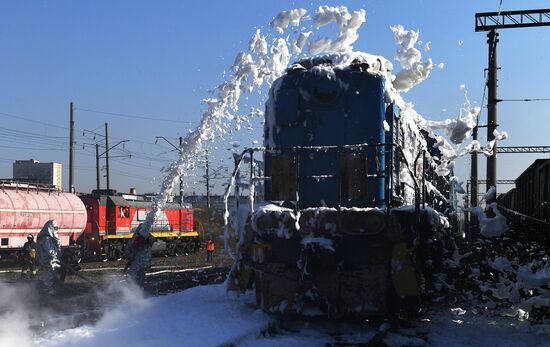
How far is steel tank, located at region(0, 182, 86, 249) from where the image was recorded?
20.5 meters

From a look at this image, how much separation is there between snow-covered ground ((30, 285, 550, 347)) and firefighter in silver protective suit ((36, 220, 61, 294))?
4.87m

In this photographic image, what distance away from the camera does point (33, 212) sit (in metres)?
21.6

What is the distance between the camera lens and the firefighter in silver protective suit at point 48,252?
12.3 meters

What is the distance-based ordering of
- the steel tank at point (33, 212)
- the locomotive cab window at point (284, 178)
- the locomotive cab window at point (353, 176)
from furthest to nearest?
1. the steel tank at point (33, 212)
2. the locomotive cab window at point (284, 178)
3. the locomotive cab window at point (353, 176)

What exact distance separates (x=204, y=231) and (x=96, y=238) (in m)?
12.6

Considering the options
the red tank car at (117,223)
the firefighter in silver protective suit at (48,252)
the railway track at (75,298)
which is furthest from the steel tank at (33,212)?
the firefighter in silver protective suit at (48,252)

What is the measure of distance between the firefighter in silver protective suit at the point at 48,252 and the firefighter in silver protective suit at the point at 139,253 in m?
2.61

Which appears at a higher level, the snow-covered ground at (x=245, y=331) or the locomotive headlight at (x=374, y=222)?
the locomotive headlight at (x=374, y=222)

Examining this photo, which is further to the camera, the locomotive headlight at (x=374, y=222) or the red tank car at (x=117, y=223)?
the red tank car at (x=117, y=223)

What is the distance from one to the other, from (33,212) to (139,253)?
1292cm

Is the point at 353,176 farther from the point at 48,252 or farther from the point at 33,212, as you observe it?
the point at 33,212

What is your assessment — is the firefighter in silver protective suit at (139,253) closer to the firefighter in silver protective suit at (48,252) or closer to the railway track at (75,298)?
the railway track at (75,298)

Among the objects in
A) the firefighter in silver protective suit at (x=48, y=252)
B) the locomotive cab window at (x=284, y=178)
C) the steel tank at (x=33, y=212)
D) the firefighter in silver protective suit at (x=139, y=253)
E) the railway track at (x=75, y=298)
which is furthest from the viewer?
the steel tank at (x=33, y=212)

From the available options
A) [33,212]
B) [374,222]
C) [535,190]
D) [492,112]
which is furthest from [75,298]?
[492,112]
